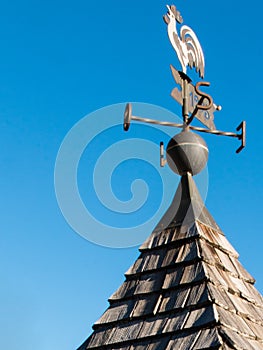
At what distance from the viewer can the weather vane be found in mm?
8031

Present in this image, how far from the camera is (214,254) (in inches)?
273

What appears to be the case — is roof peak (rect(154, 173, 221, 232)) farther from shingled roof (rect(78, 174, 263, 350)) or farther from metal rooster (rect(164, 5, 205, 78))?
metal rooster (rect(164, 5, 205, 78))

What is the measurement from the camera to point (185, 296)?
6.34m

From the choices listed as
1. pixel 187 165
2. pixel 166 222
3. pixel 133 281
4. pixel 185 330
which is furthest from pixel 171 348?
pixel 187 165

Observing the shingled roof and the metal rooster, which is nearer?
the shingled roof

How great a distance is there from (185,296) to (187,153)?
2.04 metres

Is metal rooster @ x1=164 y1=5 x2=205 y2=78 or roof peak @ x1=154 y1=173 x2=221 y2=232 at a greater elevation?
metal rooster @ x1=164 y1=5 x2=205 y2=78

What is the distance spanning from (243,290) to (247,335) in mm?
904

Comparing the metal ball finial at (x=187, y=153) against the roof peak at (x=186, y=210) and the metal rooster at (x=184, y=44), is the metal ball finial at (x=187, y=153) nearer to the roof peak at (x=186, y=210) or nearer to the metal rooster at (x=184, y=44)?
the roof peak at (x=186, y=210)

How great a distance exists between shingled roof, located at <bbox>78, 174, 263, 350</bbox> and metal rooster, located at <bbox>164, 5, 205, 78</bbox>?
189 centimetres

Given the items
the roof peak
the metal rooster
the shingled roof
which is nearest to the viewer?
the shingled roof

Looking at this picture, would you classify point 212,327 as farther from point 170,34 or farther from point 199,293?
point 170,34

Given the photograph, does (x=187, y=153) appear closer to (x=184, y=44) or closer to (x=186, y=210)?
(x=186, y=210)

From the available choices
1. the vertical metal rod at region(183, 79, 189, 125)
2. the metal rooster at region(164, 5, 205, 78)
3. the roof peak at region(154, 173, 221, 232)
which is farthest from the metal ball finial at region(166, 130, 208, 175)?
the metal rooster at region(164, 5, 205, 78)
